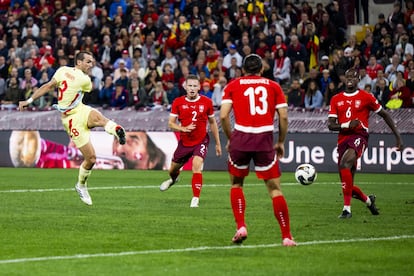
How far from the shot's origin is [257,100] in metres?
12.5

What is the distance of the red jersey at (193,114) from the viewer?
19.4 meters

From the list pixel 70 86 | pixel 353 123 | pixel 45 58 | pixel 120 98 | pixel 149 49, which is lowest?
pixel 120 98

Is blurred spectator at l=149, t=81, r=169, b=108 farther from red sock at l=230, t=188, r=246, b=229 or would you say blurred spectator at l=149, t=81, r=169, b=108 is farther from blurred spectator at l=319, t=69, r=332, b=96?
red sock at l=230, t=188, r=246, b=229

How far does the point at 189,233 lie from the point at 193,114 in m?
5.48

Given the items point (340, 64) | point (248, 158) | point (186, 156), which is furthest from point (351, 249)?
point (340, 64)

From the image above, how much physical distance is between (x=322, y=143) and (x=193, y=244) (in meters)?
15.8

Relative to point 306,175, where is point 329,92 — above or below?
below

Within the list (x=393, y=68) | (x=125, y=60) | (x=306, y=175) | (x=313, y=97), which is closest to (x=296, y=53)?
(x=313, y=97)

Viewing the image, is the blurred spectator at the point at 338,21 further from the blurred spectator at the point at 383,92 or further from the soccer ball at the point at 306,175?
the soccer ball at the point at 306,175

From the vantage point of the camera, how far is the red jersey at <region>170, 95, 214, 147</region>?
763 inches

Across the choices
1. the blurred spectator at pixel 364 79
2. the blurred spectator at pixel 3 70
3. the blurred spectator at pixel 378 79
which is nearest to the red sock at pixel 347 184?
the blurred spectator at pixel 378 79

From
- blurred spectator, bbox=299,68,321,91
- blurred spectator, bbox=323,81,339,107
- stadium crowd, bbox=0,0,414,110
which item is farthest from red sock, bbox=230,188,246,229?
blurred spectator, bbox=299,68,321,91

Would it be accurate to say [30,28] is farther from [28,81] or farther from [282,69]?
[282,69]

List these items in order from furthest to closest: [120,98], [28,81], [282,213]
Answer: [28,81] < [120,98] < [282,213]
